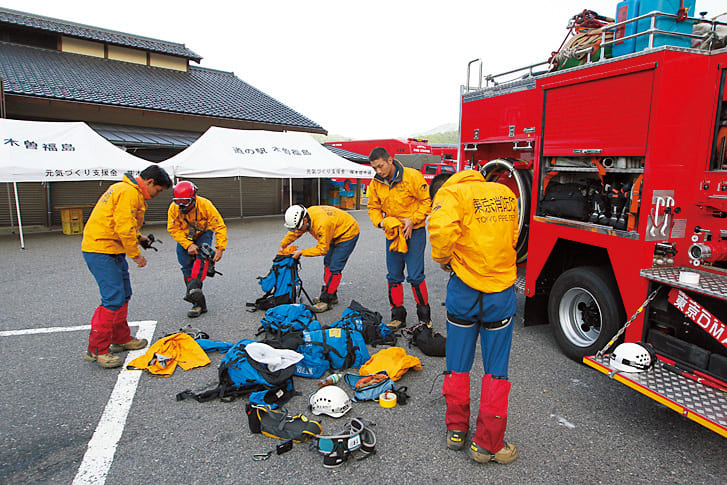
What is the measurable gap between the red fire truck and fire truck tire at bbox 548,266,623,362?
0.01 meters

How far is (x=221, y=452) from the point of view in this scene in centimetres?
308

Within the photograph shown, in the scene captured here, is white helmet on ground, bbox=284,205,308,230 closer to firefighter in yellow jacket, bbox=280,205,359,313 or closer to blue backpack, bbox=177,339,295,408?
firefighter in yellow jacket, bbox=280,205,359,313

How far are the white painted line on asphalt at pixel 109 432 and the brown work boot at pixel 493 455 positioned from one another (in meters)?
2.37

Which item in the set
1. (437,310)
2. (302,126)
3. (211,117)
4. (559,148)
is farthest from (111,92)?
(559,148)

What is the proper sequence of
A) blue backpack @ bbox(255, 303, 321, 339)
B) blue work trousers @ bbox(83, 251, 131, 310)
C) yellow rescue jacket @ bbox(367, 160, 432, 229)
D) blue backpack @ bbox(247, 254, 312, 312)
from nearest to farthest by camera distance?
1. blue work trousers @ bbox(83, 251, 131, 310)
2. blue backpack @ bbox(255, 303, 321, 339)
3. yellow rescue jacket @ bbox(367, 160, 432, 229)
4. blue backpack @ bbox(247, 254, 312, 312)

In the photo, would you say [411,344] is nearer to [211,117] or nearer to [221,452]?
[221,452]

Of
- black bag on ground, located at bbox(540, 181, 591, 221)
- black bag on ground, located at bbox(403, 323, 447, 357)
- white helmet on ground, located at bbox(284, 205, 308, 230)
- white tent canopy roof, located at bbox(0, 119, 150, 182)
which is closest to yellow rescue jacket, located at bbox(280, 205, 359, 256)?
white helmet on ground, located at bbox(284, 205, 308, 230)

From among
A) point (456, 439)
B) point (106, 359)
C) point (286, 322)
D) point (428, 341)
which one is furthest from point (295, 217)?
point (456, 439)

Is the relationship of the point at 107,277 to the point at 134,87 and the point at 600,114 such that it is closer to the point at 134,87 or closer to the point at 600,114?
the point at 600,114

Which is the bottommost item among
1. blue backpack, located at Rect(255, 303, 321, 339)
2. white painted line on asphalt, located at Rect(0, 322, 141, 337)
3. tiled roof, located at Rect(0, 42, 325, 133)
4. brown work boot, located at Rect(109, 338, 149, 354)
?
white painted line on asphalt, located at Rect(0, 322, 141, 337)

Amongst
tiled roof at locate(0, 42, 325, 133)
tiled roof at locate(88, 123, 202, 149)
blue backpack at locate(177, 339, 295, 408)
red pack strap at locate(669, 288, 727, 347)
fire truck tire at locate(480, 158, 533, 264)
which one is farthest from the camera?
tiled roof at locate(0, 42, 325, 133)

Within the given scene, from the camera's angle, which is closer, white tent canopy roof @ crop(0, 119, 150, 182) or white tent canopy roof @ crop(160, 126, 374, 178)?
white tent canopy roof @ crop(0, 119, 150, 182)

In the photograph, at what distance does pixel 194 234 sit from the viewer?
6215mm

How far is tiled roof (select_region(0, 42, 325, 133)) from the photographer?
563 inches
